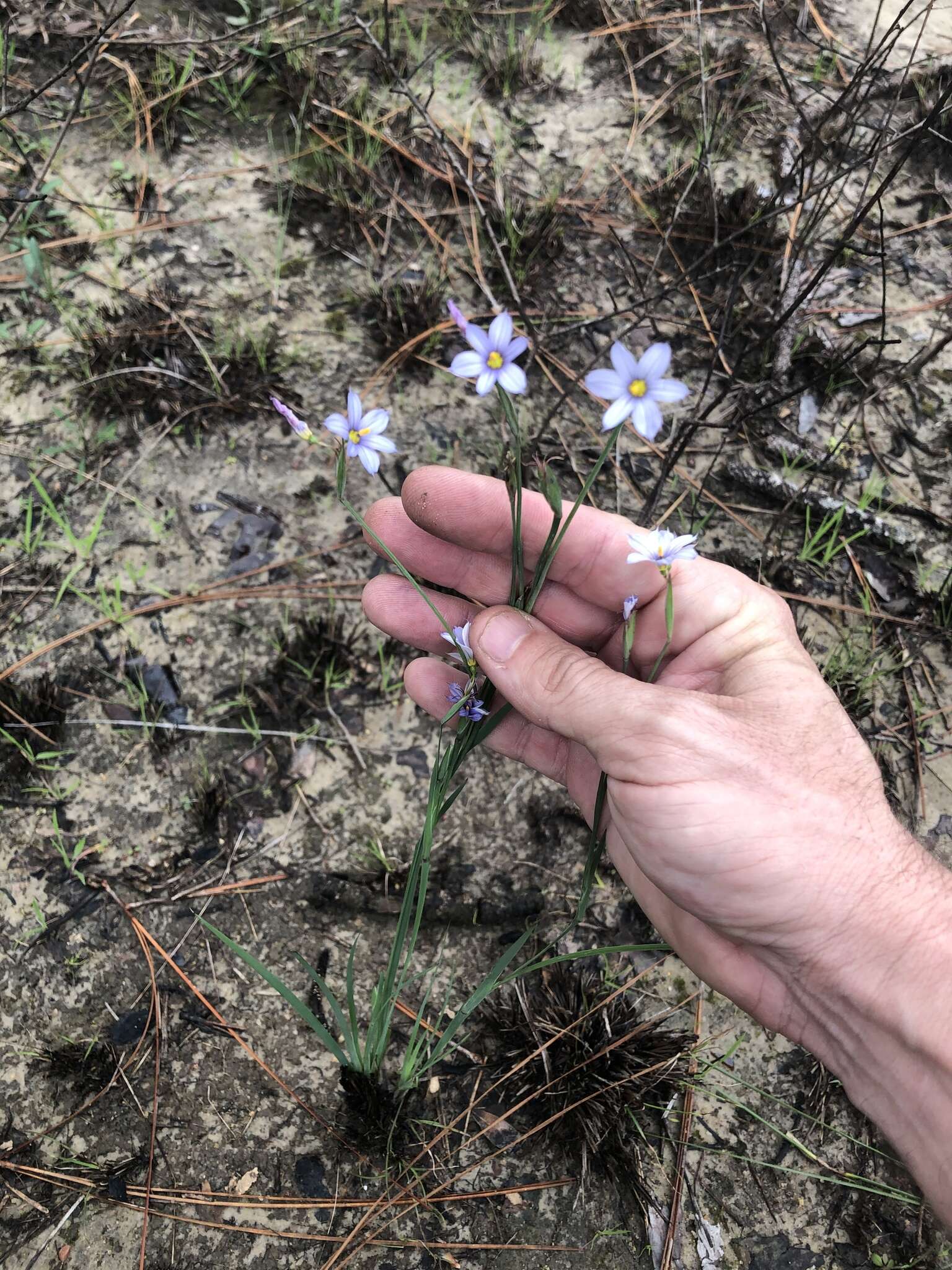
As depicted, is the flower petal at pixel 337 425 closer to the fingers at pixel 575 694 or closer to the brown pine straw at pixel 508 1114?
the fingers at pixel 575 694

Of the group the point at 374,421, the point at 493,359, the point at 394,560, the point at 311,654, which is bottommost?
the point at 311,654

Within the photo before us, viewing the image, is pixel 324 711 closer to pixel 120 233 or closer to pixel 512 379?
pixel 512 379

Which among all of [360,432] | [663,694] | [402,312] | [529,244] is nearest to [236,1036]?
[663,694]

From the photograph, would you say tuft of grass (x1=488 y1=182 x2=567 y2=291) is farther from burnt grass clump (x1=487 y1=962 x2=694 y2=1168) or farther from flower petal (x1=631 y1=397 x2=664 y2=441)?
burnt grass clump (x1=487 y1=962 x2=694 y2=1168)

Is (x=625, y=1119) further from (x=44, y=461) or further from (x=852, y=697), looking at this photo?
(x=44, y=461)

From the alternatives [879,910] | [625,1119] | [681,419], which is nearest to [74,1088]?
[625,1119]

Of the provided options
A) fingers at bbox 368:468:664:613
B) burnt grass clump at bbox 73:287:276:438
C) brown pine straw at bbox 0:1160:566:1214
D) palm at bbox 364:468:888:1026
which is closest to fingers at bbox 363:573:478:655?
palm at bbox 364:468:888:1026

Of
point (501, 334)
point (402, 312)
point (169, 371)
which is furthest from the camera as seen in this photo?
point (402, 312)
